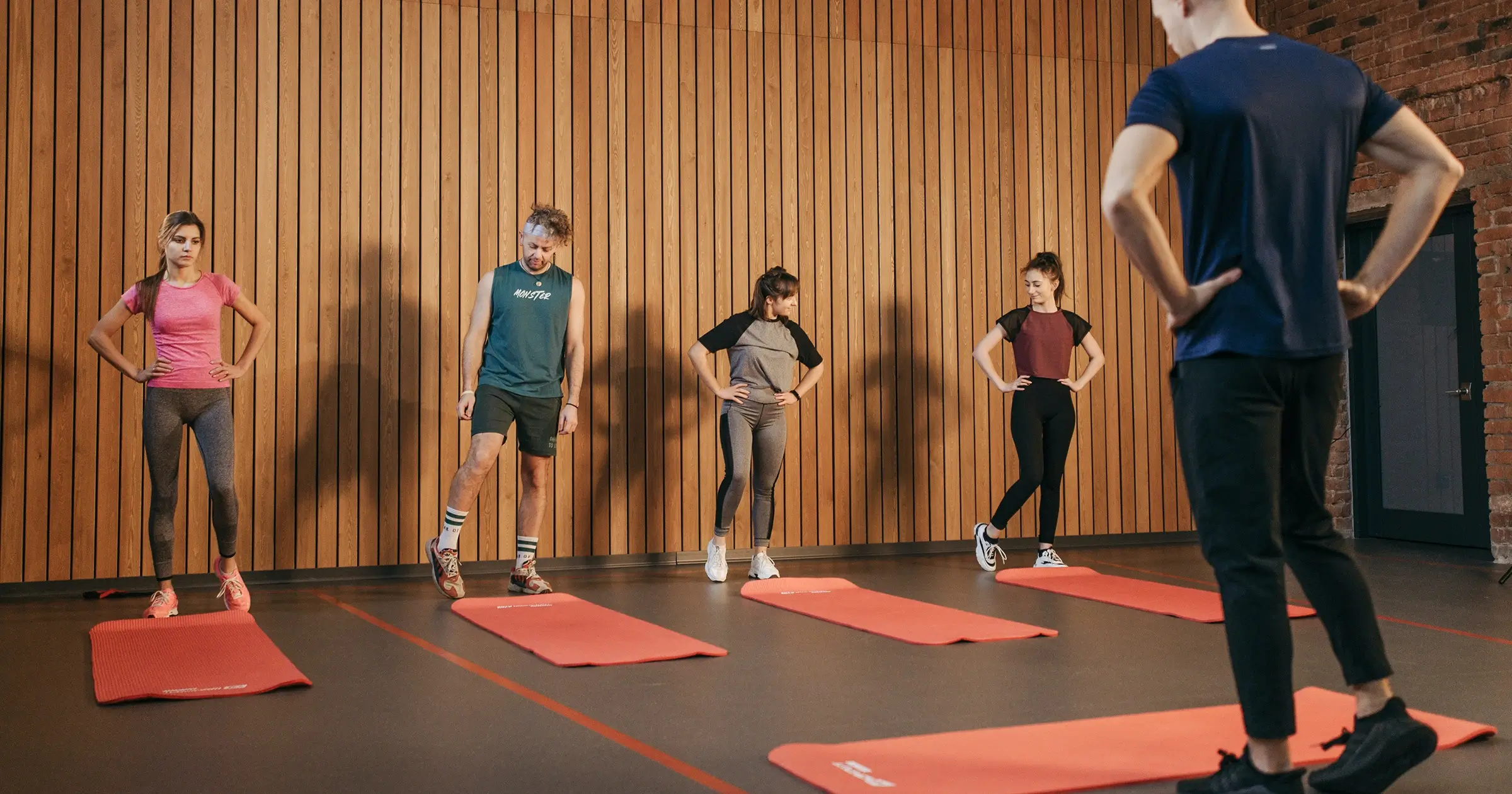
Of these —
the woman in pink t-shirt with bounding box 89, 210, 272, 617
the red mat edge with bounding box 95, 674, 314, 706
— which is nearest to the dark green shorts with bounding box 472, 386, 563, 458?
the woman in pink t-shirt with bounding box 89, 210, 272, 617

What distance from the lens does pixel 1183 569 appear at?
628cm

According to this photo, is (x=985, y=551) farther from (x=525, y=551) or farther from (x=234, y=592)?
(x=234, y=592)

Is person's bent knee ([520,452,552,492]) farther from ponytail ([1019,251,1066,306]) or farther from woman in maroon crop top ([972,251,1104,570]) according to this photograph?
ponytail ([1019,251,1066,306])

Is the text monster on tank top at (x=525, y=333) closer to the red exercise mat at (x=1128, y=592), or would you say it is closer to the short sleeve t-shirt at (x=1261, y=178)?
the red exercise mat at (x=1128, y=592)

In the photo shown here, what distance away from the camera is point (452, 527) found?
17.2ft

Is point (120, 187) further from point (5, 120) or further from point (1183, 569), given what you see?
point (1183, 569)

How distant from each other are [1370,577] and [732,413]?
2989mm

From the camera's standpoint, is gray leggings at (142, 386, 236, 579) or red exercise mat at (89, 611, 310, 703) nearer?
red exercise mat at (89, 611, 310, 703)

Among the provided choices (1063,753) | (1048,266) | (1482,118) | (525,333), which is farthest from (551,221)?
(1482,118)

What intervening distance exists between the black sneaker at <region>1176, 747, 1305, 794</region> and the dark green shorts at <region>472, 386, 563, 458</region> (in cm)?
364

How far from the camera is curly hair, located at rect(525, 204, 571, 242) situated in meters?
5.25

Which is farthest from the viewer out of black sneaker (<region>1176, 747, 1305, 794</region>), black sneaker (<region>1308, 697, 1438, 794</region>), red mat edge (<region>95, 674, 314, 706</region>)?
red mat edge (<region>95, 674, 314, 706</region>)

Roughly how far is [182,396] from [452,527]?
3.75 ft

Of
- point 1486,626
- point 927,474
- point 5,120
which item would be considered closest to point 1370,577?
point 1486,626
